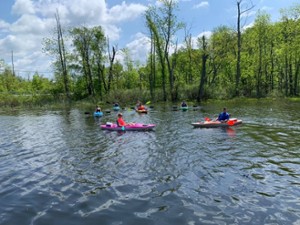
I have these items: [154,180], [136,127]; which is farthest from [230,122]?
[154,180]

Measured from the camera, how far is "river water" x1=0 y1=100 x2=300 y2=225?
7.25m

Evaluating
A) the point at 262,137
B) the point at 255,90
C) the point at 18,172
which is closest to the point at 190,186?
the point at 18,172

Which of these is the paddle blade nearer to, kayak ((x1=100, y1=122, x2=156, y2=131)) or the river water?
the river water

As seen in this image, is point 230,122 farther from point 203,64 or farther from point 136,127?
point 203,64

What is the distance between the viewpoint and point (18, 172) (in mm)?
11094

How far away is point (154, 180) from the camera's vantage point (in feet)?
31.2

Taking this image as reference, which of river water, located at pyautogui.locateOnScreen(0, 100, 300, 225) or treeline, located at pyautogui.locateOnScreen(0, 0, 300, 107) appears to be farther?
treeline, located at pyautogui.locateOnScreen(0, 0, 300, 107)

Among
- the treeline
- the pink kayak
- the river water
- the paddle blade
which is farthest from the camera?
the treeline

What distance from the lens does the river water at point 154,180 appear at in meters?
7.25

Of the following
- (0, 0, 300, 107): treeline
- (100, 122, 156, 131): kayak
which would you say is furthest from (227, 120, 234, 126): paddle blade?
(0, 0, 300, 107): treeline

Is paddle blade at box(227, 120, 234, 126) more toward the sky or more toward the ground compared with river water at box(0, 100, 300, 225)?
more toward the sky

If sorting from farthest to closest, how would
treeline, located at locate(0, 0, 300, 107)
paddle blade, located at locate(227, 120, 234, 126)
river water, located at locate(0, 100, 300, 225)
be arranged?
treeline, located at locate(0, 0, 300, 107) < paddle blade, located at locate(227, 120, 234, 126) < river water, located at locate(0, 100, 300, 225)

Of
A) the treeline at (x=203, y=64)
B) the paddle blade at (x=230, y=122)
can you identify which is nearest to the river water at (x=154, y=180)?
the paddle blade at (x=230, y=122)

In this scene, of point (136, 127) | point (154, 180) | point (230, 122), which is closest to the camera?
point (154, 180)
